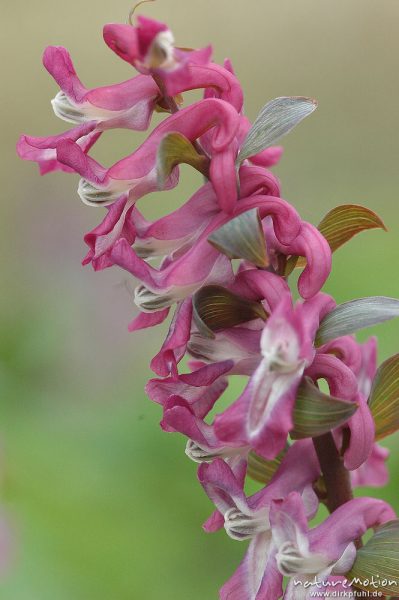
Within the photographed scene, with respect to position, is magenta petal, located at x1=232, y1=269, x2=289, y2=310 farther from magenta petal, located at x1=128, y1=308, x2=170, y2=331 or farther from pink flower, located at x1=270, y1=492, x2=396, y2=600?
pink flower, located at x1=270, y1=492, x2=396, y2=600

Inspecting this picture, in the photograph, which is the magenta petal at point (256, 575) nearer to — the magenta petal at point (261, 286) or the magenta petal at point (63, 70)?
the magenta petal at point (261, 286)

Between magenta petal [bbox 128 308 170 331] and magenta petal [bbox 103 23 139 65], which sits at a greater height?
magenta petal [bbox 103 23 139 65]

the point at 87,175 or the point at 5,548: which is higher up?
the point at 87,175

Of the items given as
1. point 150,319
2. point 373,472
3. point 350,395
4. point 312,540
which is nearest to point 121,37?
point 150,319

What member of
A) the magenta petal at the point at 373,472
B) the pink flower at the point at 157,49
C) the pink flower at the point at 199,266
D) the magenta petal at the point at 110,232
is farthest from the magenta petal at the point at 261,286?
the magenta petal at the point at 373,472

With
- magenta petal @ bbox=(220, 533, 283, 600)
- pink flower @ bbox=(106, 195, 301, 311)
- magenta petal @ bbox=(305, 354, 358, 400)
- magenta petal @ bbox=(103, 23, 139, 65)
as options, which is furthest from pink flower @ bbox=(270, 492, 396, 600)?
magenta petal @ bbox=(103, 23, 139, 65)

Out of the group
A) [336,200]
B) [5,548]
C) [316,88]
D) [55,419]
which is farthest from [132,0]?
[5,548]

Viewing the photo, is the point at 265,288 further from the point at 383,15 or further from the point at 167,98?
the point at 383,15
